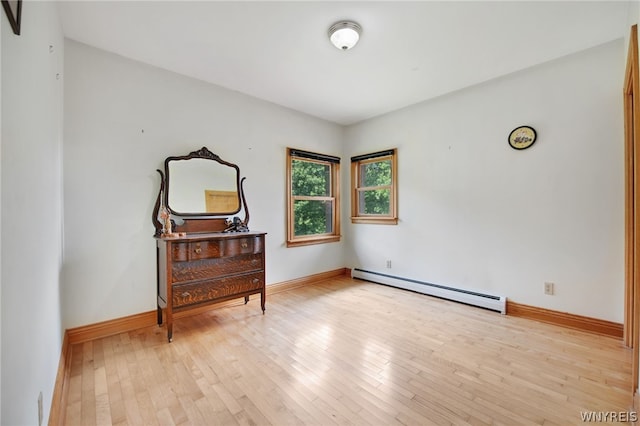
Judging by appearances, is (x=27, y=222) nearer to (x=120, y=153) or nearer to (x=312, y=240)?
(x=120, y=153)

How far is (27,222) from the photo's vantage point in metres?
1.08

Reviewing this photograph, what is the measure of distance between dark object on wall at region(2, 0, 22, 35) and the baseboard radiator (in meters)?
3.85

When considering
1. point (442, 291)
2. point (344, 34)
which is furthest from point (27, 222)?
point (442, 291)

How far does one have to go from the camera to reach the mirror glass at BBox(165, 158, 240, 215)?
281cm

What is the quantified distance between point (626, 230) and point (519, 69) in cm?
177

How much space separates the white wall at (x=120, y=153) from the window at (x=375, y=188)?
1.87 meters

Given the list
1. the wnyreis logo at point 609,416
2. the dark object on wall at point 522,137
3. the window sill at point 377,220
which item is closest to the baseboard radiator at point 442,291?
the window sill at point 377,220

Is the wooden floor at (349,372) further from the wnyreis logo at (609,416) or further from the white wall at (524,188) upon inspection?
the white wall at (524,188)

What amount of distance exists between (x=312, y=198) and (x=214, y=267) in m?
1.94

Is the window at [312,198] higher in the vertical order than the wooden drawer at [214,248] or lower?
higher

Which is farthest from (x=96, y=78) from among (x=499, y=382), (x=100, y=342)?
(x=499, y=382)

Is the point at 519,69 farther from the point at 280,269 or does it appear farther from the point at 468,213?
the point at 280,269

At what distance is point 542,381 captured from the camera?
1.78 m

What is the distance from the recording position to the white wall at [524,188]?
2.43 meters
